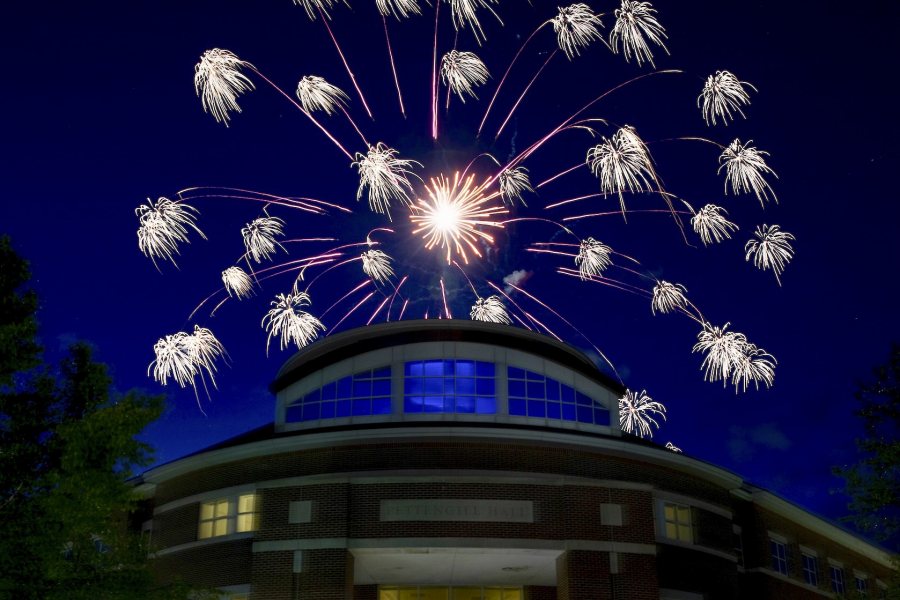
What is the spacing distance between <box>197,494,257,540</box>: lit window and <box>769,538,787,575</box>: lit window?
72.8ft

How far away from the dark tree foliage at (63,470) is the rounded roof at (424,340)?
10075 mm

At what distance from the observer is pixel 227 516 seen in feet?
108

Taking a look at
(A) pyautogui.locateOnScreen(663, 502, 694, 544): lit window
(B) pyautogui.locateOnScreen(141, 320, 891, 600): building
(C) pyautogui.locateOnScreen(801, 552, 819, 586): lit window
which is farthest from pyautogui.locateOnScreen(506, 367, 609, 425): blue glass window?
(C) pyautogui.locateOnScreen(801, 552, 819, 586): lit window

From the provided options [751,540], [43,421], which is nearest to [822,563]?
[751,540]

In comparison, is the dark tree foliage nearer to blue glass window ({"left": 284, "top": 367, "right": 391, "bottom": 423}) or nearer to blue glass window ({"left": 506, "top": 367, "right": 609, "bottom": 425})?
blue glass window ({"left": 284, "top": 367, "right": 391, "bottom": 423})

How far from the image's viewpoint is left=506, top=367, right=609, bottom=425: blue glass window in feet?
110

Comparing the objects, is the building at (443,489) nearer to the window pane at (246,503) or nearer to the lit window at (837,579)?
the window pane at (246,503)

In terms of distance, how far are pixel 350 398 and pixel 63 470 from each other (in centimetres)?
1187

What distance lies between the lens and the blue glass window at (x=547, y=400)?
33.7 meters

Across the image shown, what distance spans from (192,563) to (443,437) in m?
10.1

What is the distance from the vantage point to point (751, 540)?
39.3 meters

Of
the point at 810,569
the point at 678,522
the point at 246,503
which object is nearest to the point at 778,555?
Result: the point at 810,569

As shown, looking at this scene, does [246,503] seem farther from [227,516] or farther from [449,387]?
[449,387]

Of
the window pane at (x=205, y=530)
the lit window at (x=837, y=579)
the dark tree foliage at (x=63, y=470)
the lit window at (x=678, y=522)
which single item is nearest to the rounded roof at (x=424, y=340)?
Answer: the lit window at (x=678, y=522)
